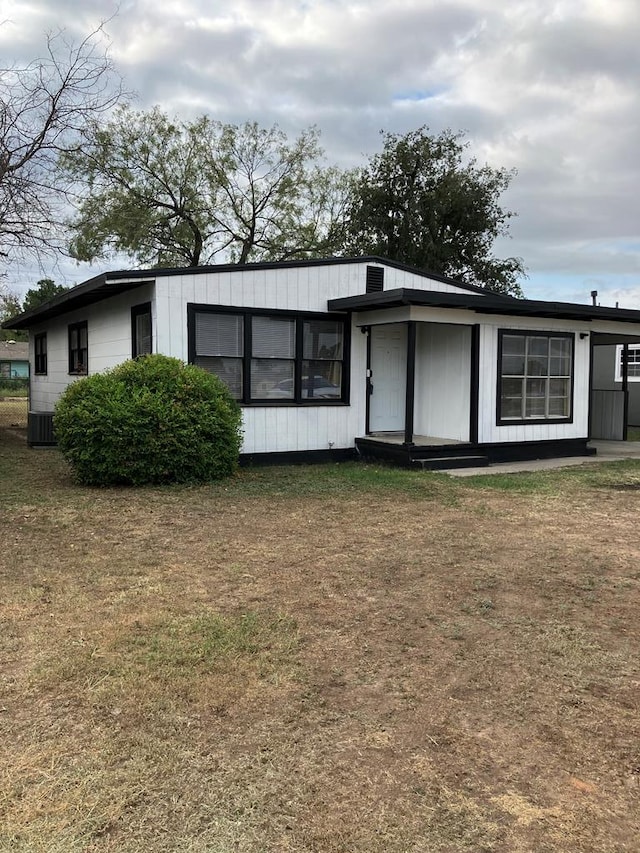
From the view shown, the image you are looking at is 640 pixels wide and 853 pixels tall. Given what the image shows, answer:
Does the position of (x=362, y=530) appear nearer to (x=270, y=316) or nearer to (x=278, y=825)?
(x=278, y=825)

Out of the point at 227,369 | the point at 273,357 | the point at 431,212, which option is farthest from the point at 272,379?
the point at 431,212

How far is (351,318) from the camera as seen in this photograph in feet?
36.8

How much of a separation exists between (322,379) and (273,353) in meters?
1.01

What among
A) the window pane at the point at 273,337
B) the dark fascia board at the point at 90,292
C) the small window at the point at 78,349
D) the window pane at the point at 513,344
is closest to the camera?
the dark fascia board at the point at 90,292

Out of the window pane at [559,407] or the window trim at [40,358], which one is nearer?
the window pane at [559,407]

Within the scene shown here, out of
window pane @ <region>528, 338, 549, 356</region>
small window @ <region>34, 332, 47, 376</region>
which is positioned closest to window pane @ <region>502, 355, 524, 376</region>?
window pane @ <region>528, 338, 549, 356</region>

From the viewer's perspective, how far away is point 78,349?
13523 mm

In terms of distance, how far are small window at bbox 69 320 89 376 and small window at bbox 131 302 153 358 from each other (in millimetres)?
2693

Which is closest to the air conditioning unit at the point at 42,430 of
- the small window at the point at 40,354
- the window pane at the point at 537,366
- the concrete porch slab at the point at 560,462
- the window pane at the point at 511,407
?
the small window at the point at 40,354

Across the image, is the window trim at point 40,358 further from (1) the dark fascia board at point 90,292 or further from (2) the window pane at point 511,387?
(2) the window pane at point 511,387

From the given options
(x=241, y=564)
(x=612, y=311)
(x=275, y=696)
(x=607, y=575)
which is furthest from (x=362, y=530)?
(x=612, y=311)

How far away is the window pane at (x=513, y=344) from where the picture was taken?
37.7ft

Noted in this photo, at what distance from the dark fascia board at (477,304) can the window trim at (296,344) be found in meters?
0.42

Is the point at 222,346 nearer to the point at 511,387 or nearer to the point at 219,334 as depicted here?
the point at 219,334
